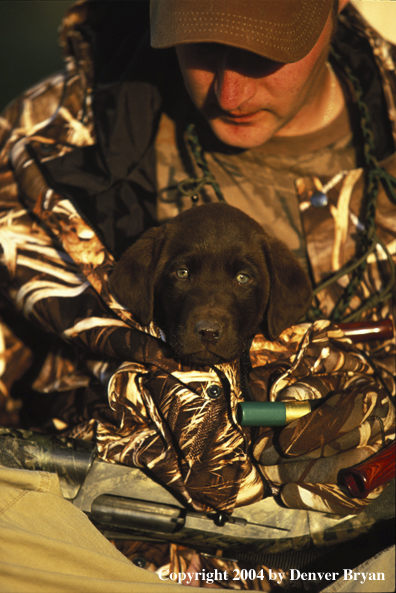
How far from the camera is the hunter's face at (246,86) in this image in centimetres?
238

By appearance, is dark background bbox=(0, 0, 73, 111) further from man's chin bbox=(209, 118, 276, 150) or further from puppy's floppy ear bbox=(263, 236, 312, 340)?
puppy's floppy ear bbox=(263, 236, 312, 340)

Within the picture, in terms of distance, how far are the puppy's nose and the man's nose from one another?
3.04 feet

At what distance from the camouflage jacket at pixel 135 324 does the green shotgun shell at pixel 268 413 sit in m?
0.04

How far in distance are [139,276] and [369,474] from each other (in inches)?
43.6

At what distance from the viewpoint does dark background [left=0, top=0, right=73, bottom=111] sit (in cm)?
503

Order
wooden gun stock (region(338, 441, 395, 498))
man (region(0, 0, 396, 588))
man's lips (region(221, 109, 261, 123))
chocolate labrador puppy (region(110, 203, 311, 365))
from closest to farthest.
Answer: wooden gun stock (region(338, 441, 395, 498)), man (region(0, 0, 396, 588)), chocolate labrador puppy (region(110, 203, 311, 365)), man's lips (region(221, 109, 261, 123))

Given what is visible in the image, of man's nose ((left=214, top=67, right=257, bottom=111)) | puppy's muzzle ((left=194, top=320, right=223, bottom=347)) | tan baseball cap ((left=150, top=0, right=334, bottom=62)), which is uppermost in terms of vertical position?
tan baseball cap ((left=150, top=0, right=334, bottom=62))

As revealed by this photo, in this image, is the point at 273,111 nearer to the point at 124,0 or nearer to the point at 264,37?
the point at 264,37

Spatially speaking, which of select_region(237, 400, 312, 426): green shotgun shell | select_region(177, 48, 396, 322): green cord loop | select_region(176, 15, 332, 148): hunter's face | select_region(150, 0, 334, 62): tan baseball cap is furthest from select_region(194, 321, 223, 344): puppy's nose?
select_region(150, 0, 334, 62): tan baseball cap

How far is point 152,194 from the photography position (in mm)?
2672

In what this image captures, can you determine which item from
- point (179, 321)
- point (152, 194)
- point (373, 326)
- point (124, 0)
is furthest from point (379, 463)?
point (124, 0)

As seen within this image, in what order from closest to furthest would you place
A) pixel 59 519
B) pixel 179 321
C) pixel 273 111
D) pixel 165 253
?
pixel 59 519, pixel 179 321, pixel 165 253, pixel 273 111

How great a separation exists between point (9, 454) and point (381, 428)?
1.34 meters

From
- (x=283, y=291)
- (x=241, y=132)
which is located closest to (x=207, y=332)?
(x=283, y=291)
